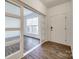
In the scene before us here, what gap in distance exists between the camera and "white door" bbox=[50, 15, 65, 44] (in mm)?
5254

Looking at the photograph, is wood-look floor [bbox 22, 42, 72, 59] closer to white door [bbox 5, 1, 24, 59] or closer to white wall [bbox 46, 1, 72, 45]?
white door [bbox 5, 1, 24, 59]

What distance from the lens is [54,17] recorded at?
577 centimetres

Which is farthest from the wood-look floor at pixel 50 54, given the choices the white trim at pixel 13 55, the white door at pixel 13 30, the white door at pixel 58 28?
the white door at pixel 58 28

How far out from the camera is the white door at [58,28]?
525 centimetres

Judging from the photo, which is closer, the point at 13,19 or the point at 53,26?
the point at 13,19

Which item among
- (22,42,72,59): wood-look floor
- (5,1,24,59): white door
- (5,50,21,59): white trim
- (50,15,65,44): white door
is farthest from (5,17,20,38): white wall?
(50,15,65,44): white door

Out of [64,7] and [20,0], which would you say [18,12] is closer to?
[20,0]

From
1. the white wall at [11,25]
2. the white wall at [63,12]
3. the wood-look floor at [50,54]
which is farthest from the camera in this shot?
the white wall at [63,12]

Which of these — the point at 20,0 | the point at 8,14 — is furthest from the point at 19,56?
the point at 20,0

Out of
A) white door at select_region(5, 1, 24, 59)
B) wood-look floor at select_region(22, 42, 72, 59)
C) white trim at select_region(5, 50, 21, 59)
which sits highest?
white door at select_region(5, 1, 24, 59)

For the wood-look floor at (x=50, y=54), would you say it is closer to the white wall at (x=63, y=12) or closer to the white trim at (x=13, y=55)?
the white trim at (x=13, y=55)

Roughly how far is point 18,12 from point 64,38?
11.3 ft

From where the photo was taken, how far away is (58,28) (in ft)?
18.1
